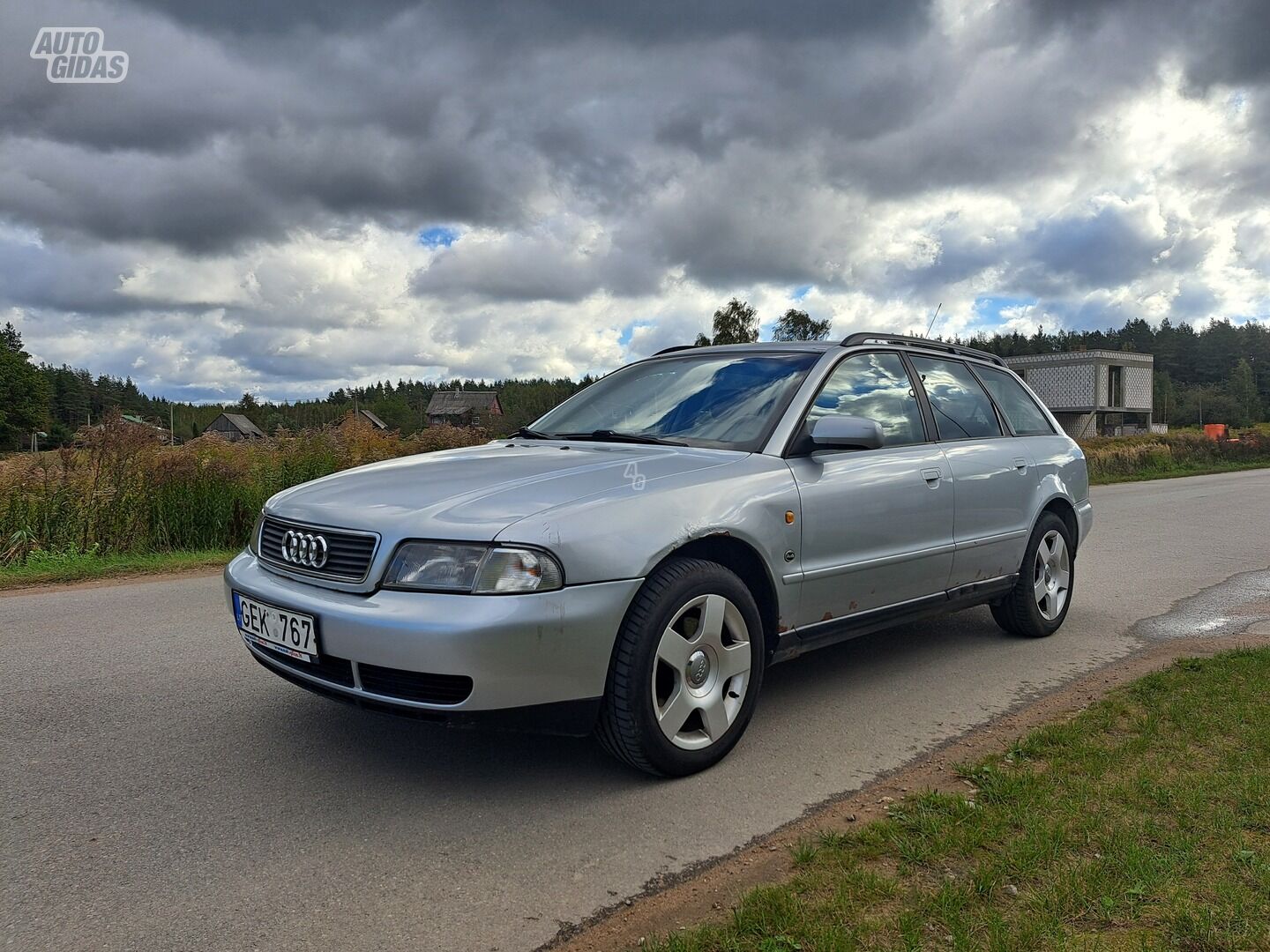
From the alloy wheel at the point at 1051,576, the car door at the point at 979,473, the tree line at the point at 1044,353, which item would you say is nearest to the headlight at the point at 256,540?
the car door at the point at 979,473

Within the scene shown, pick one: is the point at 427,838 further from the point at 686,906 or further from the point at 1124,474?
the point at 1124,474

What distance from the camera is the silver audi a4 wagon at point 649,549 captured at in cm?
300

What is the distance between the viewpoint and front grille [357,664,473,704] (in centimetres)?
295

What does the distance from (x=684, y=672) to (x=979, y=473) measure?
2491mm

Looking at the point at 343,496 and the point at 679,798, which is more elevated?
the point at 343,496

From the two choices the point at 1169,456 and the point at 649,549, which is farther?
the point at 1169,456

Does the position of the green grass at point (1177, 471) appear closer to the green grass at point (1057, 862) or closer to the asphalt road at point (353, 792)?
the asphalt road at point (353, 792)

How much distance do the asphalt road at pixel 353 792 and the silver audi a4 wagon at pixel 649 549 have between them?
36cm

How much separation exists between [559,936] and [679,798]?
942 mm

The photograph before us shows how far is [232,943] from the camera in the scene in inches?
92.6

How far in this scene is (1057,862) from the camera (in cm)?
262

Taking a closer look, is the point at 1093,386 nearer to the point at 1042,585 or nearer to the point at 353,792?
the point at 1042,585

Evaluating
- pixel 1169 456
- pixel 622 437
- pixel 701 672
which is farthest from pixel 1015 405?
pixel 1169 456

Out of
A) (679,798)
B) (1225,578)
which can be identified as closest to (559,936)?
(679,798)
